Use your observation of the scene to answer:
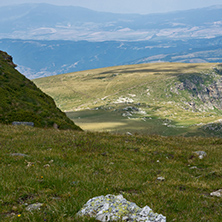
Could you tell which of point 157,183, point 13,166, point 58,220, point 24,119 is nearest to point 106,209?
point 58,220

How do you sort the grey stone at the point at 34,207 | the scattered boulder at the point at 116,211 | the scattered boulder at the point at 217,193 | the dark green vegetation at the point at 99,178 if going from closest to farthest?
1. the scattered boulder at the point at 116,211
2. the grey stone at the point at 34,207
3. the dark green vegetation at the point at 99,178
4. the scattered boulder at the point at 217,193

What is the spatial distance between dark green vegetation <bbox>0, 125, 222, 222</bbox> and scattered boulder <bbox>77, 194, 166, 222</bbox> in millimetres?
489

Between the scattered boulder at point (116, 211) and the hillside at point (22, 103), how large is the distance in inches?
982

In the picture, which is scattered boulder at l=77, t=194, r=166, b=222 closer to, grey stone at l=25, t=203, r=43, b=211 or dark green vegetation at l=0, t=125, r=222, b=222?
dark green vegetation at l=0, t=125, r=222, b=222

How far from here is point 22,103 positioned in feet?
110

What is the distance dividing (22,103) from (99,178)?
26.4 meters

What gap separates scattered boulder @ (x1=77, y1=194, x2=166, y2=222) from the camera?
232 inches

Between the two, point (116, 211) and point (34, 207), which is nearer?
point (116, 211)

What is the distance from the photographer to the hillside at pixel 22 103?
30250 millimetres

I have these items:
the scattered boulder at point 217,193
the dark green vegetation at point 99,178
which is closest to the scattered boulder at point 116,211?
the dark green vegetation at point 99,178

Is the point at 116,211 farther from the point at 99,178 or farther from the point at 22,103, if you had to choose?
the point at 22,103

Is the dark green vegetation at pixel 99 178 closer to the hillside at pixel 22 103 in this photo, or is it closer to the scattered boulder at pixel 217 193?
the scattered boulder at pixel 217 193

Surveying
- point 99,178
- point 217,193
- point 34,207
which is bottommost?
point 217,193

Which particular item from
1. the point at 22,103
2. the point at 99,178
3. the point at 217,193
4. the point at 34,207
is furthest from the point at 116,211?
the point at 22,103
